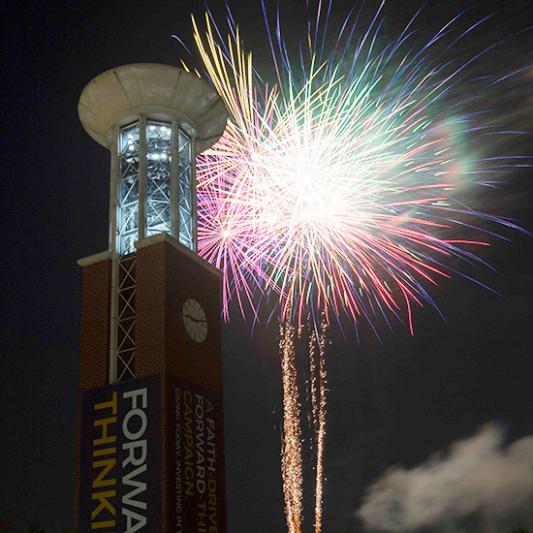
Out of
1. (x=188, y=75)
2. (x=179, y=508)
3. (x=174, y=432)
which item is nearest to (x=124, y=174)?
(x=188, y=75)

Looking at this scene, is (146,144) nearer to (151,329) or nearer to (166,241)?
(166,241)

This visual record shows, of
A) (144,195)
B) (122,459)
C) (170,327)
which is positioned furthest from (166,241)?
(122,459)

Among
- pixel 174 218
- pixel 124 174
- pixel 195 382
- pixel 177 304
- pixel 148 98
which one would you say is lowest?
pixel 195 382

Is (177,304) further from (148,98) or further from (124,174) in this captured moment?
(148,98)

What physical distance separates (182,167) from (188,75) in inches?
115

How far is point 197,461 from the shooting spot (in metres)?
20.0

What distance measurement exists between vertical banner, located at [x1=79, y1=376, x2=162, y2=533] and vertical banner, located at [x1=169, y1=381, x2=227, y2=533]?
0.52m

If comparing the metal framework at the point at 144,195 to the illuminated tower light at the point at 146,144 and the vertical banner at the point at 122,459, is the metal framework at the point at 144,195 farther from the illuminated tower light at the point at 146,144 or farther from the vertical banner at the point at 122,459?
the vertical banner at the point at 122,459

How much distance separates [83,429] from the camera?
2034cm

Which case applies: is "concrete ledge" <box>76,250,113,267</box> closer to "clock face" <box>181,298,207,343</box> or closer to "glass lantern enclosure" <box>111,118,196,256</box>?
"glass lantern enclosure" <box>111,118,196,256</box>

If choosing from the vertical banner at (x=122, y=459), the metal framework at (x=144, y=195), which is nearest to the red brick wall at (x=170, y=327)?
the vertical banner at (x=122, y=459)

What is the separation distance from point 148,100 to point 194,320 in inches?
281

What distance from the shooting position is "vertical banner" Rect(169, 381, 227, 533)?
1908 cm

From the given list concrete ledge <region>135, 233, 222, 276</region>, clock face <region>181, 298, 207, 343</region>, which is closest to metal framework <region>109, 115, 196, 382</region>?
concrete ledge <region>135, 233, 222, 276</region>
